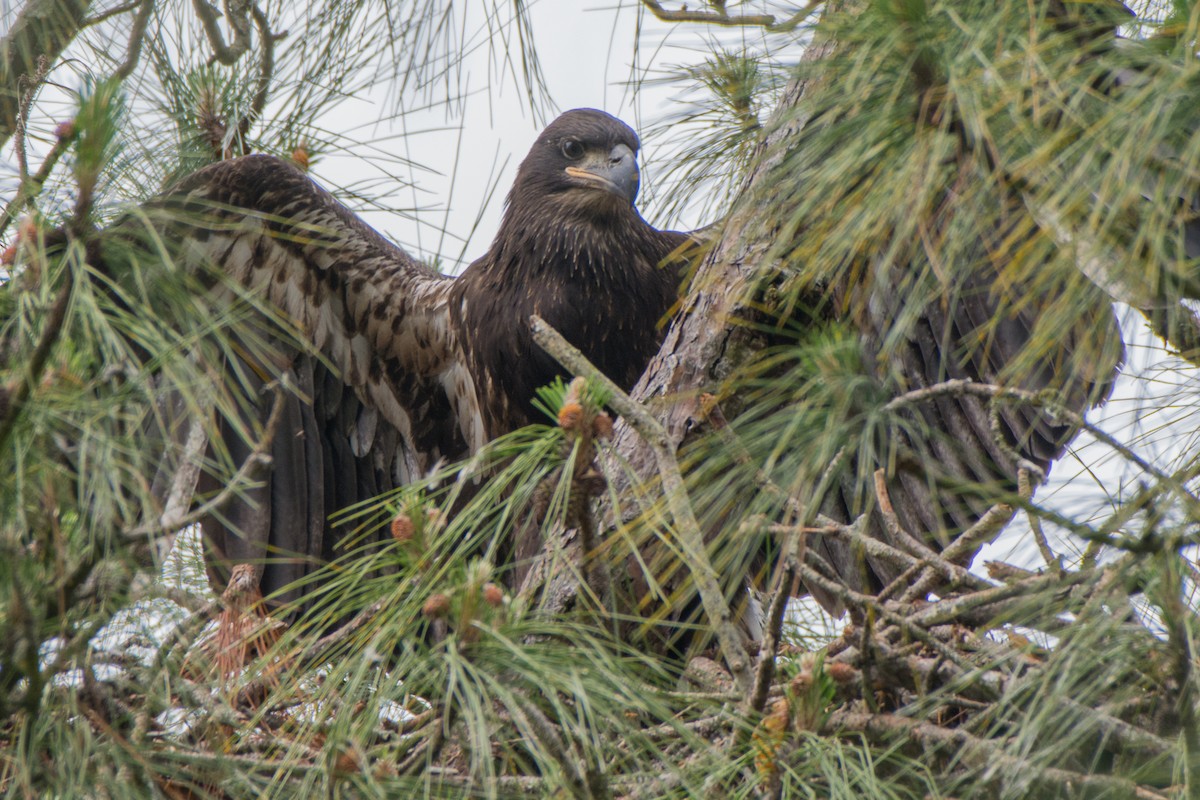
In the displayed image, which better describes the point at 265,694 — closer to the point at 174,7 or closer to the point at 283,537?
the point at 283,537

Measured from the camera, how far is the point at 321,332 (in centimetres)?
449

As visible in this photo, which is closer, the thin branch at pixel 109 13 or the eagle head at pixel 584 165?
the thin branch at pixel 109 13

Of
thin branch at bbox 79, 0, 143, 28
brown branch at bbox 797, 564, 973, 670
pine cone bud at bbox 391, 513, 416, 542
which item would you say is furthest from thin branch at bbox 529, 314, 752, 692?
thin branch at bbox 79, 0, 143, 28

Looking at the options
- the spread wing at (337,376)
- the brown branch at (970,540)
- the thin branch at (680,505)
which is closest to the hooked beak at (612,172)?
the spread wing at (337,376)

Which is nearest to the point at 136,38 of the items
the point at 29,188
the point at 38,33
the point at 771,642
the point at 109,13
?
the point at 109,13

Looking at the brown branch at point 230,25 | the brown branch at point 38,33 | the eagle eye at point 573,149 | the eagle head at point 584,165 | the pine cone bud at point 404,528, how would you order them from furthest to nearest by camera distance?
the eagle eye at point 573,149 → the eagle head at point 584,165 → the brown branch at point 230,25 → the brown branch at point 38,33 → the pine cone bud at point 404,528

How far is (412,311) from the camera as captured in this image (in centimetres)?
447

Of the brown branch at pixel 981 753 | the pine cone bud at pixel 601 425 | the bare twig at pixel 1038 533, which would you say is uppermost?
the pine cone bud at pixel 601 425

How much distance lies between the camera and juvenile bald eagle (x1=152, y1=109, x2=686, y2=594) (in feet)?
13.1

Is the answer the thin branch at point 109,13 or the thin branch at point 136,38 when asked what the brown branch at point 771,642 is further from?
the thin branch at point 109,13

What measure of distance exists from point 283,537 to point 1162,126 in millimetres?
3276

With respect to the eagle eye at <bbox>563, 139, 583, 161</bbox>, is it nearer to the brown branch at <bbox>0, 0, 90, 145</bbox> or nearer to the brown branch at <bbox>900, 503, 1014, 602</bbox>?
the brown branch at <bbox>0, 0, 90, 145</bbox>

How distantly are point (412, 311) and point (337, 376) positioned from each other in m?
0.38

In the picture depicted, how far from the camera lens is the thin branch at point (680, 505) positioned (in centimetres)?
187
